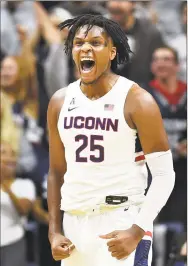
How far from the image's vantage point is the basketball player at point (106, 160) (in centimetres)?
353

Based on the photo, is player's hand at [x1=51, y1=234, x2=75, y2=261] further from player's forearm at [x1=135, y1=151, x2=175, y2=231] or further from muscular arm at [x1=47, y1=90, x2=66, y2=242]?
player's forearm at [x1=135, y1=151, x2=175, y2=231]

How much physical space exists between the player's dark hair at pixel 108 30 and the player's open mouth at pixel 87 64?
15 cm

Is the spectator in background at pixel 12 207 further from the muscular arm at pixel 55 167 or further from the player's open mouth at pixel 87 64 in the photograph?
the player's open mouth at pixel 87 64

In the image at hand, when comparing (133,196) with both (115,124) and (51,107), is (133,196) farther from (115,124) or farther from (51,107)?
(51,107)

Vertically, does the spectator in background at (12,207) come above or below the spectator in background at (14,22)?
below

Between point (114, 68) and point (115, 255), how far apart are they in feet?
3.28

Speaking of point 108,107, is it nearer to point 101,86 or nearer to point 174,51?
point 101,86

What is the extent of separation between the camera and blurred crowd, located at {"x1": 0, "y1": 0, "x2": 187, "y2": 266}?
6363 mm

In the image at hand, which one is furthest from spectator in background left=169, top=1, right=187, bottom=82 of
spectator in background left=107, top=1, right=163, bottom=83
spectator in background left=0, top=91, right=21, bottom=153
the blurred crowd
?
spectator in background left=0, top=91, right=21, bottom=153

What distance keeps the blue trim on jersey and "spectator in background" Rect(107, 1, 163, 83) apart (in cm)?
308

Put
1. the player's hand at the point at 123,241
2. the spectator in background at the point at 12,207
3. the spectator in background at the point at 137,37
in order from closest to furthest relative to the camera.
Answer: the player's hand at the point at 123,241, the spectator in background at the point at 12,207, the spectator in background at the point at 137,37

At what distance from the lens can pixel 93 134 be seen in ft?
11.8

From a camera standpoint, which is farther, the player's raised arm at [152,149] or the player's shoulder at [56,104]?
the player's shoulder at [56,104]

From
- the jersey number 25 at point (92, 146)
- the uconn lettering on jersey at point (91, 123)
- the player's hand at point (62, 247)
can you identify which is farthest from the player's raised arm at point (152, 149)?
the player's hand at point (62, 247)
